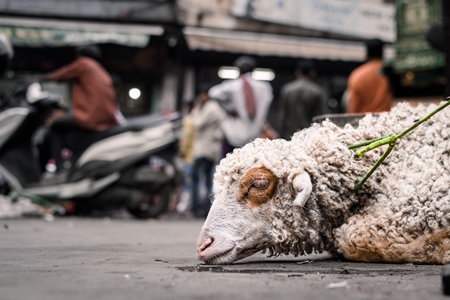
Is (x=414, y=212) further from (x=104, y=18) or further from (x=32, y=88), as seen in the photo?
(x=104, y=18)

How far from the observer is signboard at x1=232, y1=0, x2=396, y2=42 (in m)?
20.7

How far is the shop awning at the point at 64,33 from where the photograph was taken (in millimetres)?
16625

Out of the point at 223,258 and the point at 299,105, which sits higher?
the point at 299,105

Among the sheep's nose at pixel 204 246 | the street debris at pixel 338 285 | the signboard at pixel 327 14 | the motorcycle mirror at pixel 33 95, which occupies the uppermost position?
the signboard at pixel 327 14

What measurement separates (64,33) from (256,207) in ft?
44.3

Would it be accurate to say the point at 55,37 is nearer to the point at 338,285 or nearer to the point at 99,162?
the point at 99,162

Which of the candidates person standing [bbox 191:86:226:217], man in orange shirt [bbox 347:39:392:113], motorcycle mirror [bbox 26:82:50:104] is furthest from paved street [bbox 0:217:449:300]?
person standing [bbox 191:86:226:217]

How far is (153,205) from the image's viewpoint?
10.5 meters

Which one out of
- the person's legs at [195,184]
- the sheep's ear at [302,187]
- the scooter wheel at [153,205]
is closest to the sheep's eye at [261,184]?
the sheep's ear at [302,187]

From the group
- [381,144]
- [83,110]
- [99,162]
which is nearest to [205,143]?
[83,110]

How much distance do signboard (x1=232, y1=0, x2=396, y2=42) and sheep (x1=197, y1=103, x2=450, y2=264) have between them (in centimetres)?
1639

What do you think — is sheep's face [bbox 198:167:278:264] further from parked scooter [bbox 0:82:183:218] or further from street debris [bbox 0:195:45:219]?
street debris [bbox 0:195:45:219]

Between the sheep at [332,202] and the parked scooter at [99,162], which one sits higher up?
the parked scooter at [99,162]

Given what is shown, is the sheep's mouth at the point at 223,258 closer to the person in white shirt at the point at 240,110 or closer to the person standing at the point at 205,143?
the person in white shirt at the point at 240,110
